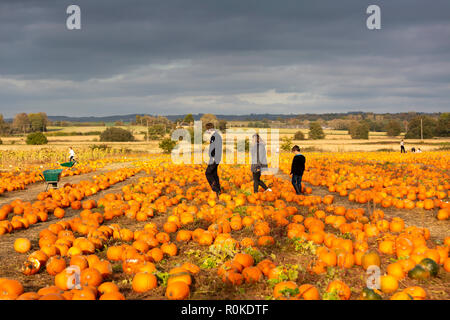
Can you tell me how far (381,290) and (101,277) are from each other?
12.3 ft

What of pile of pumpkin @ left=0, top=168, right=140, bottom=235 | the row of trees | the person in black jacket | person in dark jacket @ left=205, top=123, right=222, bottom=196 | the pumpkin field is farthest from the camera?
the row of trees

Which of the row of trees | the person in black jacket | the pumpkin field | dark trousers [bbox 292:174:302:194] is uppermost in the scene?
the row of trees

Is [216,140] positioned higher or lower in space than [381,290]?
higher

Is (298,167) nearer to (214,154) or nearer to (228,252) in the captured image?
(214,154)

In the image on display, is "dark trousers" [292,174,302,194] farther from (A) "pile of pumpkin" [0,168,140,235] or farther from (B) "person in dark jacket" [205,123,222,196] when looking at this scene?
(A) "pile of pumpkin" [0,168,140,235]

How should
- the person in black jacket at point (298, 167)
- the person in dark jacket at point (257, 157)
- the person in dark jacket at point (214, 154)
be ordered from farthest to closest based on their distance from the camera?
the person in black jacket at point (298, 167) < the person in dark jacket at point (257, 157) < the person in dark jacket at point (214, 154)

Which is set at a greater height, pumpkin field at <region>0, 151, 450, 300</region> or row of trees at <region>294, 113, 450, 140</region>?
row of trees at <region>294, 113, 450, 140</region>

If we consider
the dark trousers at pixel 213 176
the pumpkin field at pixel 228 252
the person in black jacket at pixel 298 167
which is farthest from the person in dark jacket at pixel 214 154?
the person in black jacket at pixel 298 167

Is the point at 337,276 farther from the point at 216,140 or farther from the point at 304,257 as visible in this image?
the point at 216,140

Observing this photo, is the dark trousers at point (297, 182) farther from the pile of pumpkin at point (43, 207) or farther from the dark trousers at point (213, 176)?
the pile of pumpkin at point (43, 207)

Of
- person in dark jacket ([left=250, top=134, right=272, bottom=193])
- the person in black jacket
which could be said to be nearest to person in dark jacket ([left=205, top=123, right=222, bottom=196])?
person in dark jacket ([left=250, top=134, right=272, bottom=193])

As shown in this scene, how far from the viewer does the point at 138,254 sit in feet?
19.1
